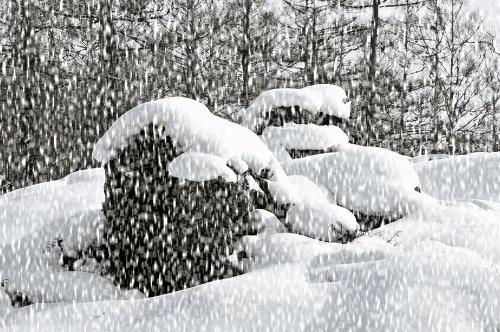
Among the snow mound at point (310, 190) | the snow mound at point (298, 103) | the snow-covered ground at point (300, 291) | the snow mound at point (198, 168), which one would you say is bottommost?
the snow-covered ground at point (300, 291)

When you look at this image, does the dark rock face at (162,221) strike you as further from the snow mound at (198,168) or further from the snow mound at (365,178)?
the snow mound at (365,178)

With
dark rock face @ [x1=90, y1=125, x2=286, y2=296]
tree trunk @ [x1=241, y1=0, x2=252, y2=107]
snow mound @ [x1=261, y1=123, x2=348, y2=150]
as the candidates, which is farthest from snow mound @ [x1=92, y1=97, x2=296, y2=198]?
tree trunk @ [x1=241, y1=0, x2=252, y2=107]

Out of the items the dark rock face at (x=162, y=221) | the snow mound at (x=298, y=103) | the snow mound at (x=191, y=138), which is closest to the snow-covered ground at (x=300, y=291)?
the dark rock face at (x=162, y=221)

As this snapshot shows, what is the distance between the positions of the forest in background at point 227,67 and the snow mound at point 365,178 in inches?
132

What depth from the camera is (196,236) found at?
5.36 meters

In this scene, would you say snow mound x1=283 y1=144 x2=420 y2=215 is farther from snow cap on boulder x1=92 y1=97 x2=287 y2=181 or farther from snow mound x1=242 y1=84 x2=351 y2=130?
snow mound x1=242 y1=84 x2=351 y2=130

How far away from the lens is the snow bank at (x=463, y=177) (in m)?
9.16

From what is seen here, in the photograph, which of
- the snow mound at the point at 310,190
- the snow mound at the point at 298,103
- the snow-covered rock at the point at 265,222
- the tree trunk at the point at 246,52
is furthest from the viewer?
the tree trunk at the point at 246,52

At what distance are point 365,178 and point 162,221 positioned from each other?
3.25 metres

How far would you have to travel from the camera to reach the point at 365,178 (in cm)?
734

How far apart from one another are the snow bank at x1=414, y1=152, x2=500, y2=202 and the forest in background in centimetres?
200

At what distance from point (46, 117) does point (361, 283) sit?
11.9 metres

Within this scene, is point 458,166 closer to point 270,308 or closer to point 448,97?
point 270,308

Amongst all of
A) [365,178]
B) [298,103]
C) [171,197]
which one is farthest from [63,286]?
[298,103]
